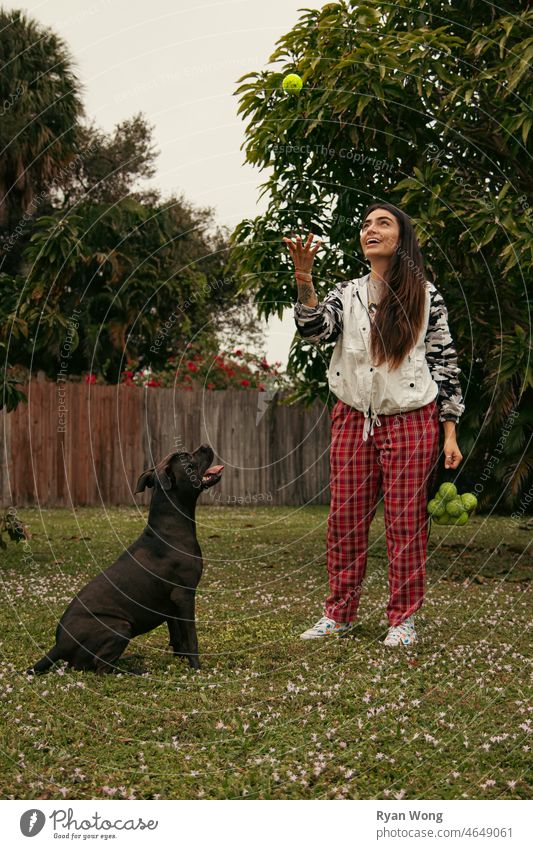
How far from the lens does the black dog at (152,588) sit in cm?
534

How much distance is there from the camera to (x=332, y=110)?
29.0 ft

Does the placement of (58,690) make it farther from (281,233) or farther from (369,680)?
(281,233)

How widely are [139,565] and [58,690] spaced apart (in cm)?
84

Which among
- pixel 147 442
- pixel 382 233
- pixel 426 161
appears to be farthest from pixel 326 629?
pixel 147 442

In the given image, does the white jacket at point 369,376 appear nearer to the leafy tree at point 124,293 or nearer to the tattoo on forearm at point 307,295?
the tattoo on forearm at point 307,295

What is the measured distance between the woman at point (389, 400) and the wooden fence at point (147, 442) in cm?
1243

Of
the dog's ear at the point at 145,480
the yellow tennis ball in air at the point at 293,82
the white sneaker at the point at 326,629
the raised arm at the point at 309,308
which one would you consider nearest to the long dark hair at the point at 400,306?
the raised arm at the point at 309,308

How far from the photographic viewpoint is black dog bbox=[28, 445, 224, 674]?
534cm

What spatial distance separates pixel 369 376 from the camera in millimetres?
6141

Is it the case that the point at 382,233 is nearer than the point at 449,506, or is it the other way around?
the point at 382,233

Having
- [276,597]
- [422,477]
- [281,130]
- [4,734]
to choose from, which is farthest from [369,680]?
[281,130]
